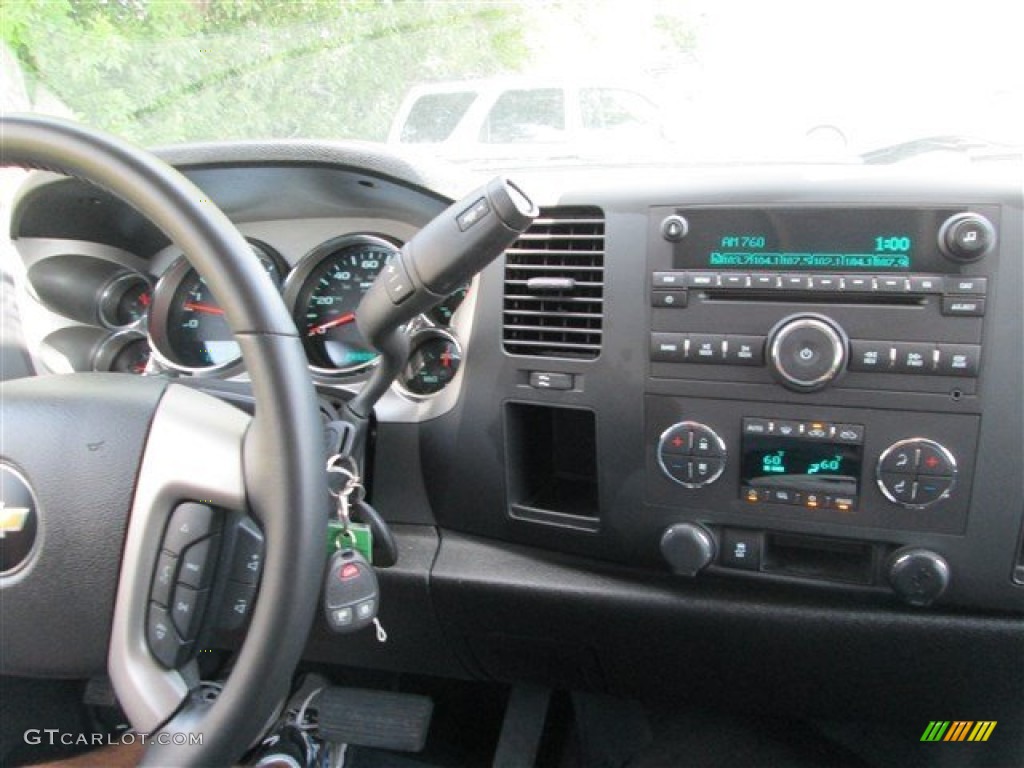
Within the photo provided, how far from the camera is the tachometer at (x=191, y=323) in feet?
6.27

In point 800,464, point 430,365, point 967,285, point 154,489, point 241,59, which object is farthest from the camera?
point 241,59

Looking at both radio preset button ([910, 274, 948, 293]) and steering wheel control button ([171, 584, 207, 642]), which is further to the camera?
radio preset button ([910, 274, 948, 293])

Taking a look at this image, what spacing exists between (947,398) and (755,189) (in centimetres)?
43

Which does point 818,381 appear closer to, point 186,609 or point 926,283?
point 926,283

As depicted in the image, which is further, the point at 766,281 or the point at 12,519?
the point at 766,281

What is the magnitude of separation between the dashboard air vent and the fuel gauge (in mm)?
164

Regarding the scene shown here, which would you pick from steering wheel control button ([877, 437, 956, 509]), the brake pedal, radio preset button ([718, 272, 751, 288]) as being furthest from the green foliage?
the brake pedal

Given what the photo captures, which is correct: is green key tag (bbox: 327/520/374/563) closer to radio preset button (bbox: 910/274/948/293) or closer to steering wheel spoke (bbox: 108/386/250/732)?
steering wheel spoke (bbox: 108/386/250/732)

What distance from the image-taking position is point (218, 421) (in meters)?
0.97

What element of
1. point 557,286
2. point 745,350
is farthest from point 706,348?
point 557,286

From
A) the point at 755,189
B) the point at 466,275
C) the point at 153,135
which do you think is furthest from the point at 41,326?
the point at 755,189

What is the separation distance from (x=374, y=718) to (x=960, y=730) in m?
1.19

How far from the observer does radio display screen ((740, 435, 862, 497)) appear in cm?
126

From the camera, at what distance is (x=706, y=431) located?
4.28ft
